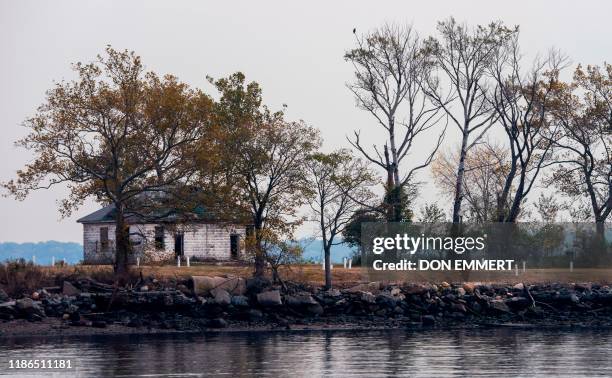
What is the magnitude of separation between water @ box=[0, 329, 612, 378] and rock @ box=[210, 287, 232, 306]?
3.83 meters

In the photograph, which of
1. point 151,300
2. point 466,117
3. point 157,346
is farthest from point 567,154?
point 157,346

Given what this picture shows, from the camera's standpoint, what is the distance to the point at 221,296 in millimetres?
66812

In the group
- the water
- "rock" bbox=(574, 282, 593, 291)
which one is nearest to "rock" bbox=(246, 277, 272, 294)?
the water

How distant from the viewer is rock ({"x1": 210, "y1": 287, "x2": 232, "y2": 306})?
66.6 m

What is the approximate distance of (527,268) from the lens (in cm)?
7525

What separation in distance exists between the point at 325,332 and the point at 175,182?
12152 millimetres

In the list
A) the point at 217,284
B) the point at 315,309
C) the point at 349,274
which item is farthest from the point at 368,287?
the point at 217,284

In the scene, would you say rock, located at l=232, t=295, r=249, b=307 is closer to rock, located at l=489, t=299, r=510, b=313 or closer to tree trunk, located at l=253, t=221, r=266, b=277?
tree trunk, located at l=253, t=221, r=266, b=277

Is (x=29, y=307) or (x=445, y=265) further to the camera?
(x=445, y=265)

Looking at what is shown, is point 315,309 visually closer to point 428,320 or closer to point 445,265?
point 428,320

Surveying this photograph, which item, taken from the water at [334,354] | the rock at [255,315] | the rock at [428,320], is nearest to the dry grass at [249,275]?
the rock at [255,315]

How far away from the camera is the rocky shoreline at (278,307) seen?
6319 cm

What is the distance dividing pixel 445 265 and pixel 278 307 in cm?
1168

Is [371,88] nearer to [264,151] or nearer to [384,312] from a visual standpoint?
[264,151]
